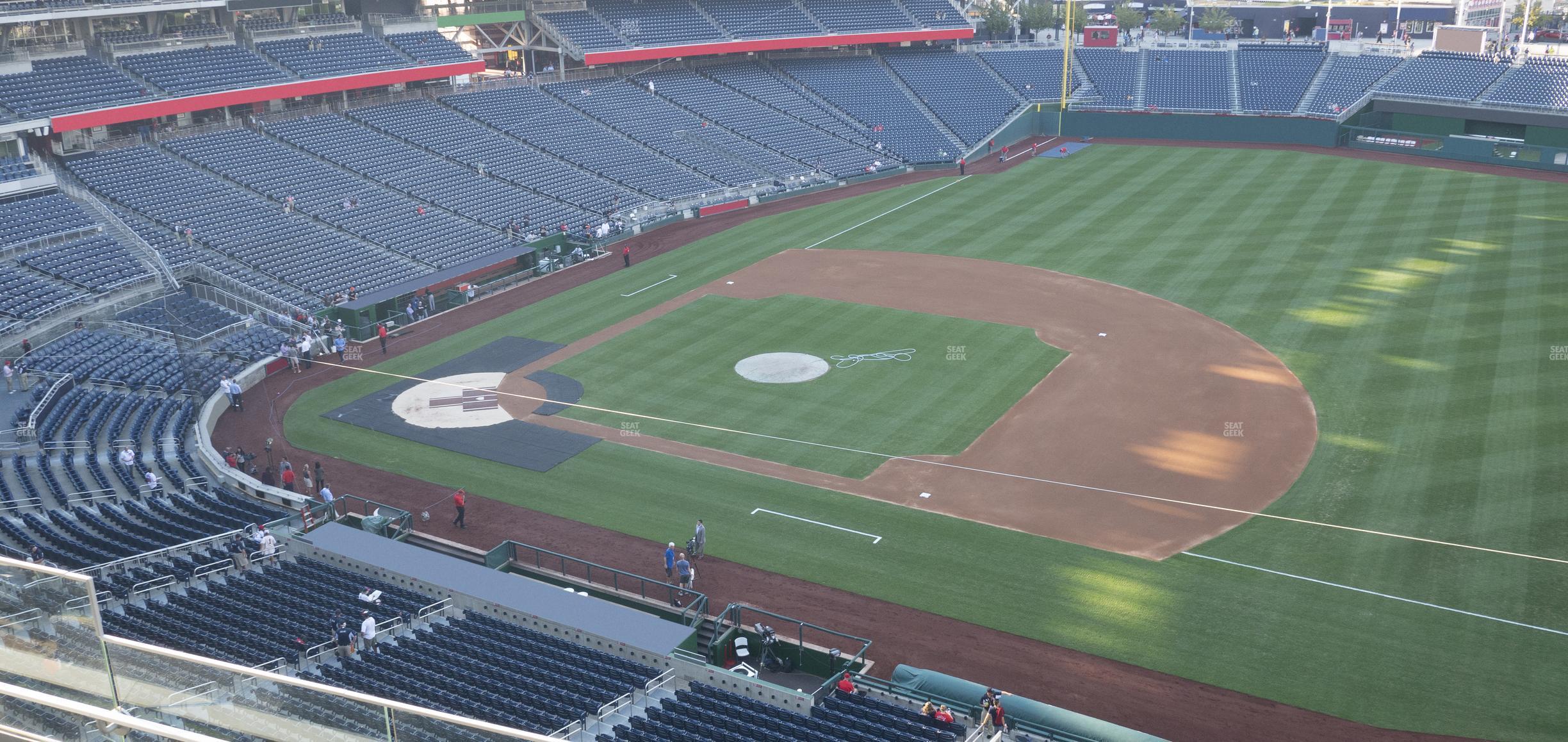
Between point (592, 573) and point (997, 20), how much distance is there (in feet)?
235

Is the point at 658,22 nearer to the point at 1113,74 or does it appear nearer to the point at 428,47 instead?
the point at 428,47

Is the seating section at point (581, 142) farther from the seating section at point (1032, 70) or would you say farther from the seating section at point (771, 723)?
the seating section at point (771, 723)

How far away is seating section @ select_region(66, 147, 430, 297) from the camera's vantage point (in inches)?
1732

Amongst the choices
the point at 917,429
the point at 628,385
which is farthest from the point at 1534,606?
the point at 628,385

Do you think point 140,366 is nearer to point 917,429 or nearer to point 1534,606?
point 917,429

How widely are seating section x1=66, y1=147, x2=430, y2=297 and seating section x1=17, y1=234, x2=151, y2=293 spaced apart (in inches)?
109

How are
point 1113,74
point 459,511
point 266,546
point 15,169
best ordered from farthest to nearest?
point 1113,74 → point 15,169 → point 459,511 → point 266,546

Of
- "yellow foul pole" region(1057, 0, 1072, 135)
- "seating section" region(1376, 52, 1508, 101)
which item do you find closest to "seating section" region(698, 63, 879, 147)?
"yellow foul pole" region(1057, 0, 1072, 135)

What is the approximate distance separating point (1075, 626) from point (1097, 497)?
579 cm

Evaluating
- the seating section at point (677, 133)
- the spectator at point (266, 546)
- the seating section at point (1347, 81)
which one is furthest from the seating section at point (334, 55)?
the seating section at point (1347, 81)

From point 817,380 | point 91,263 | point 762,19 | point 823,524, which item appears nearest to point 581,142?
point 762,19

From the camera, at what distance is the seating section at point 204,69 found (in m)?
49.3

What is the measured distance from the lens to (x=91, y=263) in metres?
40.2

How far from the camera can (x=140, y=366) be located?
35.1 meters
